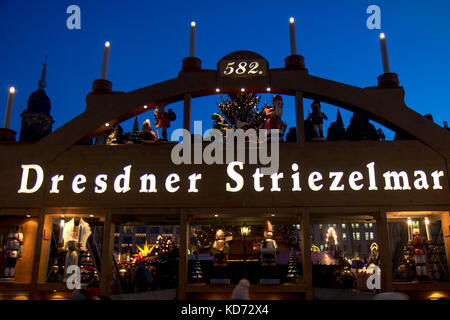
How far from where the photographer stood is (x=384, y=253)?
12594 millimetres

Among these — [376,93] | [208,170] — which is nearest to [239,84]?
[208,170]

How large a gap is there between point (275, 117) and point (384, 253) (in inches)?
232

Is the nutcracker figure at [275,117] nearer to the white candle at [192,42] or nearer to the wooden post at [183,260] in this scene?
the white candle at [192,42]

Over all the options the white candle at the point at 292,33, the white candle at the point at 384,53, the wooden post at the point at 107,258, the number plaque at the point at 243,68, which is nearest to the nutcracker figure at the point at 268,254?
the wooden post at the point at 107,258

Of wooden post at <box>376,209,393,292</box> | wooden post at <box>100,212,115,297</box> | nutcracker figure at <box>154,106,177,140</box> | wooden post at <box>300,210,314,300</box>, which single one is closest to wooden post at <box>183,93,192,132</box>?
nutcracker figure at <box>154,106,177,140</box>

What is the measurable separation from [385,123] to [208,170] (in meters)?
6.44

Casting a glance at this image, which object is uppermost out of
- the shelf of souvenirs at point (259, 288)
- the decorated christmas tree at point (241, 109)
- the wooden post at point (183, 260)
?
the decorated christmas tree at point (241, 109)

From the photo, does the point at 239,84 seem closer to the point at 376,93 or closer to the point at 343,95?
the point at 343,95

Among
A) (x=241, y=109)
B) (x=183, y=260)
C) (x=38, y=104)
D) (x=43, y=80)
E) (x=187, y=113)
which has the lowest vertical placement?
(x=183, y=260)

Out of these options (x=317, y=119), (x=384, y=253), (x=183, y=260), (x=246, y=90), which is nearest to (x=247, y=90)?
(x=246, y=90)

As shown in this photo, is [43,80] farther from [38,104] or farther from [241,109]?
[241,109]

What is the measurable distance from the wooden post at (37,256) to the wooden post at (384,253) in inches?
444

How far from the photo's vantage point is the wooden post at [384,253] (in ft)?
40.4

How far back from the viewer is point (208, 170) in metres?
13.3
